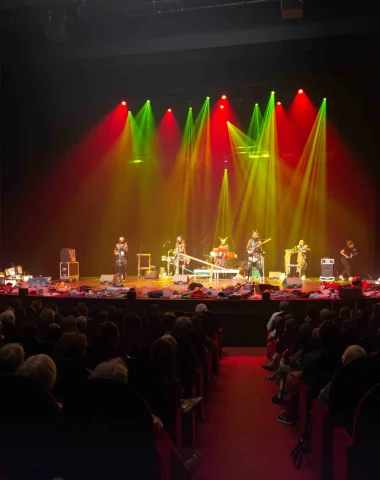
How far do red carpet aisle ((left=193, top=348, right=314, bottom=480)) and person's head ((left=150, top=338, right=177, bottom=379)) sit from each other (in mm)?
697

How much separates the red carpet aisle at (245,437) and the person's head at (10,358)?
1.26 meters

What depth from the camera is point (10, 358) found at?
2.96 meters

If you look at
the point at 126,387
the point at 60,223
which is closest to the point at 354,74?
the point at 60,223

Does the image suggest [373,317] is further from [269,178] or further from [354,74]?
[269,178]

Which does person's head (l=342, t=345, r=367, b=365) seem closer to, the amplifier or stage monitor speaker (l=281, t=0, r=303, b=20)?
stage monitor speaker (l=281, t=0, r=303, b=20)

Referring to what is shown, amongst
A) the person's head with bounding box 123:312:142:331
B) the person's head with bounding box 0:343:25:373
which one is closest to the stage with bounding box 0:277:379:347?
the person's head with bounding box 123:312:142:331

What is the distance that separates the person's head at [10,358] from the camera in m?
2.91

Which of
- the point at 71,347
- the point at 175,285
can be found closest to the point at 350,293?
the point at 175,285

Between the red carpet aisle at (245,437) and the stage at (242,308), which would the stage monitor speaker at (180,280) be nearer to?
the stage at (242,308)

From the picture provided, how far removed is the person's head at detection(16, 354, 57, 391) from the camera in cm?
253

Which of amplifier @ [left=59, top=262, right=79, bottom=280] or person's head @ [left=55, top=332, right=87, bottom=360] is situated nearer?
person's head @ [left=55, top=332, right=87, bottom=360]

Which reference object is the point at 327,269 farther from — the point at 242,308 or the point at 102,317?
the point at 102,317

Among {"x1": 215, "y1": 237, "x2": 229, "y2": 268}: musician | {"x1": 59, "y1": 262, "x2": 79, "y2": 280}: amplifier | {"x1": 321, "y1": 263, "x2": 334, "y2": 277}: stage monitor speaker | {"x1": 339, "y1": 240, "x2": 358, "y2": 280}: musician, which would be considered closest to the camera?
{"x1": 59, "y1": 262, "x2": 79, "y2": 280}: amplifier

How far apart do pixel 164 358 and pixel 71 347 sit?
603 millimetres
